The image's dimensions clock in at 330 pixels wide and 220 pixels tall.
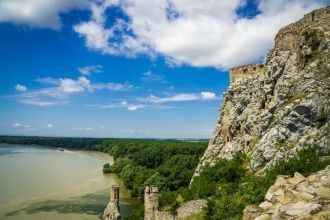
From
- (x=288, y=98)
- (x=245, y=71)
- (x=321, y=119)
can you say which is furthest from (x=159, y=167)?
(x=321, y=119)

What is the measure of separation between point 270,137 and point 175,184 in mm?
27027

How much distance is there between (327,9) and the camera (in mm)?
26641

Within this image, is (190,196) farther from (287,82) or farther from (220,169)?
(287,82)

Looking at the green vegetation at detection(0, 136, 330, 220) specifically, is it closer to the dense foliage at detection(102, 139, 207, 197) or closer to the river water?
the dense foliage at detection(102, 139, 207, 197)

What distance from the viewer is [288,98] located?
87.1 ft

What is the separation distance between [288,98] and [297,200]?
59.5 ft

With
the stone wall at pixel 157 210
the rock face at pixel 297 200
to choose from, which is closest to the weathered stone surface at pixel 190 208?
the stone wall at pixel 157 210

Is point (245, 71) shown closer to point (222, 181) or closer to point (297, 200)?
point (222, 181)

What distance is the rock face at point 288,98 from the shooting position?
24.3 metres

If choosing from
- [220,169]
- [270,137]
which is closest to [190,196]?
[220,169]

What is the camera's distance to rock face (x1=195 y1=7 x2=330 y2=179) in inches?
956

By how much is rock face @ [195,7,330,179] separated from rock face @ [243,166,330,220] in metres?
13.8

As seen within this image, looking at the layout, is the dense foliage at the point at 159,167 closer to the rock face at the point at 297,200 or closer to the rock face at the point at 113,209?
the rock face at the point at 113,209

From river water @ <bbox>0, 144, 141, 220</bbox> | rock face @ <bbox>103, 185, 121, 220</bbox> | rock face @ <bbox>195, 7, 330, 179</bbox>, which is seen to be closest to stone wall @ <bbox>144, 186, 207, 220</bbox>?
rock face @ <bbox>195, 7, 330, 179</bbox>
